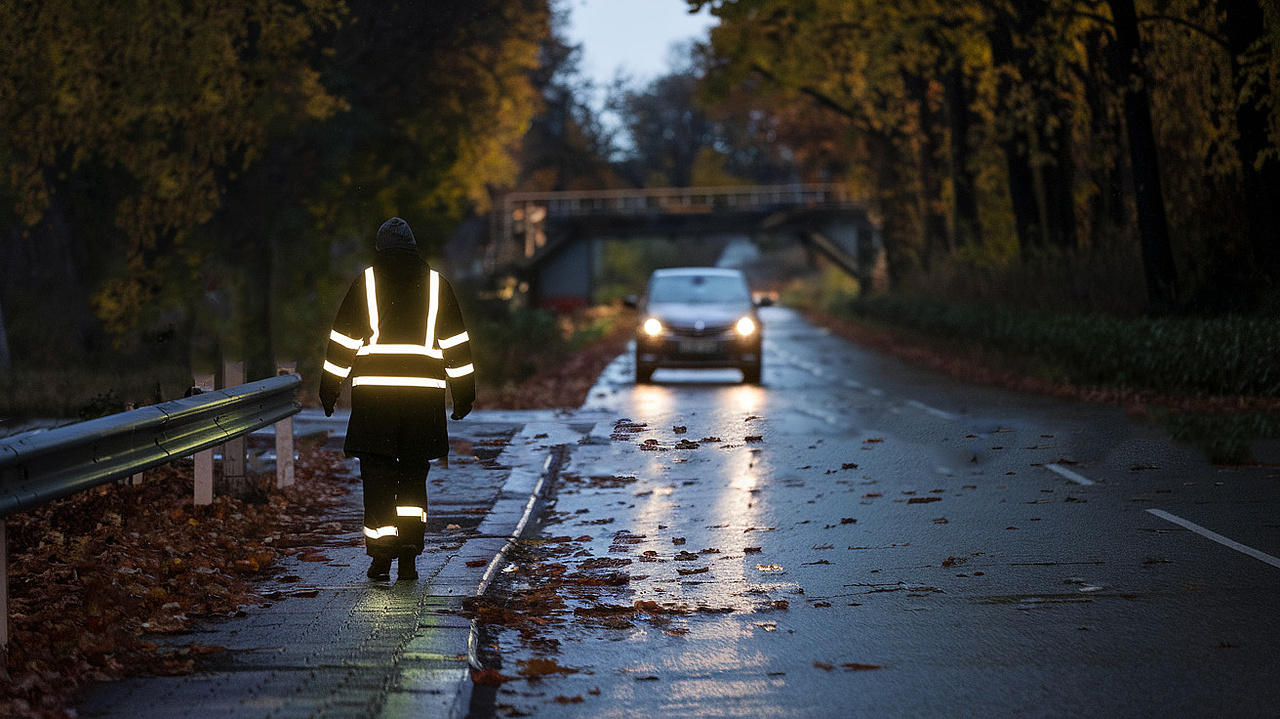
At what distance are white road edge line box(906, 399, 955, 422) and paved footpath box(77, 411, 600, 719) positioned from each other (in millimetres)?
8280

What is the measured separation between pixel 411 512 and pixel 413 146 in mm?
26794

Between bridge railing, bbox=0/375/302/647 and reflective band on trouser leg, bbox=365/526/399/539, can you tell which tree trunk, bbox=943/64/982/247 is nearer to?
bridge railing, bbox=0/375/302/647

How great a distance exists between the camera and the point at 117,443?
25.3 feet

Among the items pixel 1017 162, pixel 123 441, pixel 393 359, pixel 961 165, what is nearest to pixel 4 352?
pixel 123 441

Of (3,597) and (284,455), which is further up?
(3,597)

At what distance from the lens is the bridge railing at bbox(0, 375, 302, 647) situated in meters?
6.29

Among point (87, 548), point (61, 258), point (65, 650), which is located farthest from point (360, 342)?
point (61, 258)

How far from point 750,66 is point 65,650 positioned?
38.8 meters

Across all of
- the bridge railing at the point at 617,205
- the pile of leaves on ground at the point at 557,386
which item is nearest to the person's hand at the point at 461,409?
the pile of leaves on ground at the point at 557,386

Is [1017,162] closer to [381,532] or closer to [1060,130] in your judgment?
[1060,130]

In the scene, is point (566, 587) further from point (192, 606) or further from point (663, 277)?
point (663, 277)

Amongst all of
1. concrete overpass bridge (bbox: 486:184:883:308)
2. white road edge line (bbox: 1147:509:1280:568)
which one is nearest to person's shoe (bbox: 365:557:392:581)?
white road edge line (bbox: 1147:509:1280:568)

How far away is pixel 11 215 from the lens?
2366 centimetres

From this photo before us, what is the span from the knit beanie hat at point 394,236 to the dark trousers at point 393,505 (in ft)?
3.73
